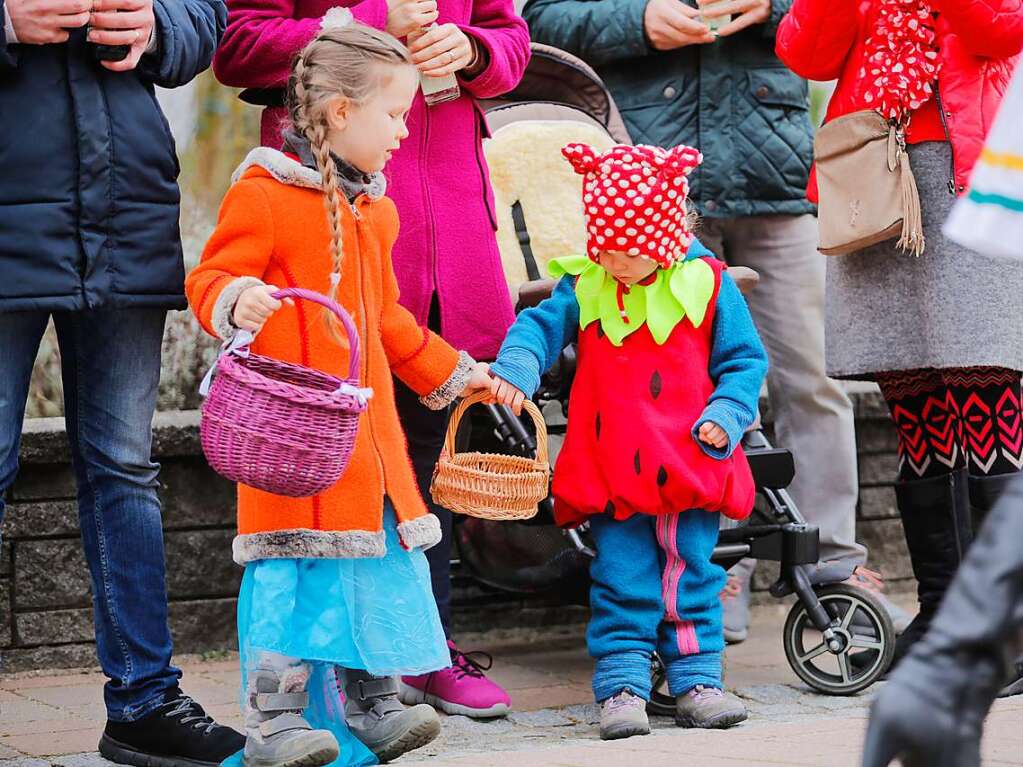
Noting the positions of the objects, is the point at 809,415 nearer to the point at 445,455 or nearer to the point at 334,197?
the point at 445,455

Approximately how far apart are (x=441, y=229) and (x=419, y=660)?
1.07 metres

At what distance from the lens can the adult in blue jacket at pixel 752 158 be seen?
14.9 ft

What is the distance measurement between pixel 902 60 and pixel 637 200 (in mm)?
830

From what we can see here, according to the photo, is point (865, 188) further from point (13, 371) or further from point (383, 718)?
point (13, 371)

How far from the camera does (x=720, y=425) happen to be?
3.56 m

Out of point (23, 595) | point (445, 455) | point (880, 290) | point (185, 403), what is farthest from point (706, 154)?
point (23, 595)

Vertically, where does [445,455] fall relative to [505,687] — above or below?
above

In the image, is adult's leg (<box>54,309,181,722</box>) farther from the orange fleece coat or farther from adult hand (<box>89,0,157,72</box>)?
adult hand (<box>89,0,157,72</box>)

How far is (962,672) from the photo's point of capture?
1.94 m

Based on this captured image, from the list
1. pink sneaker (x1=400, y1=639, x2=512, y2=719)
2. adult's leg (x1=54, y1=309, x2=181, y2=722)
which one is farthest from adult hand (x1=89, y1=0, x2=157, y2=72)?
pink sneaker (x1=400, y1=639, x2=512, y2=719)

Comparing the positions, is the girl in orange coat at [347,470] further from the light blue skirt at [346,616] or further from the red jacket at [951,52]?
the red jacket at [951,52]

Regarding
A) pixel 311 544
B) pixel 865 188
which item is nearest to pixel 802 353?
pixel 865 188

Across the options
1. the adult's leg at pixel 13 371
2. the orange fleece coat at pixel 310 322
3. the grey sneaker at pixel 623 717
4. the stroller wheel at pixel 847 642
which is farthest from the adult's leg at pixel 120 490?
the stroller wheel at pixel 847 642

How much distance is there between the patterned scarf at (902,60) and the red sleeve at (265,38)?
1274 mm
